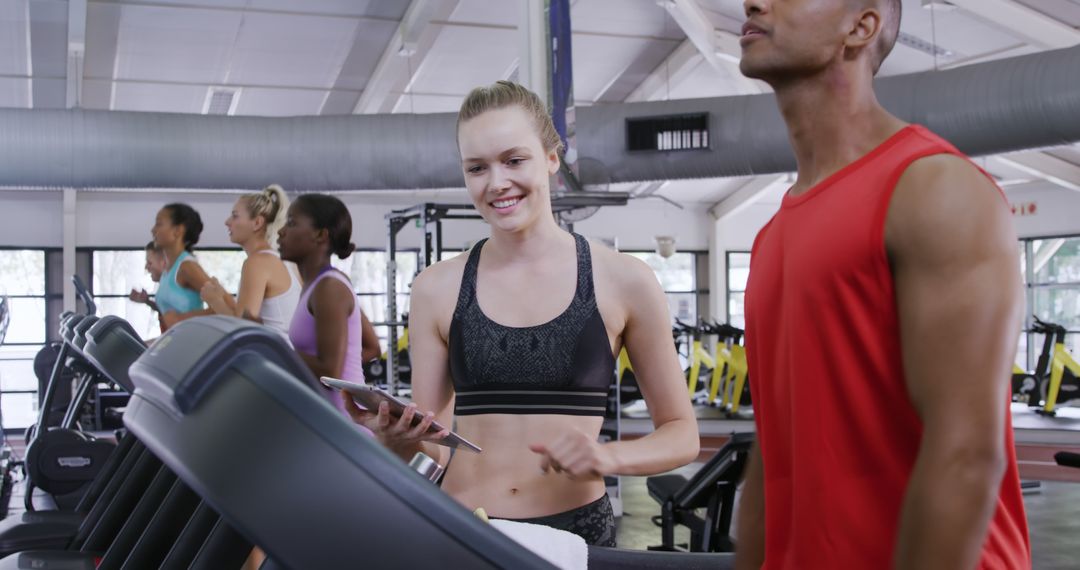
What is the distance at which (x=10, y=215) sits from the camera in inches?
452

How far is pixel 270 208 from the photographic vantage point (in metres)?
3.38

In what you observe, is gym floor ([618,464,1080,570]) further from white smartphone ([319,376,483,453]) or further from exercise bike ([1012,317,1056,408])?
white smartphone ([319,376,483,453])

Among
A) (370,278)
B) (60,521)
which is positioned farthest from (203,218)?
(60,521)

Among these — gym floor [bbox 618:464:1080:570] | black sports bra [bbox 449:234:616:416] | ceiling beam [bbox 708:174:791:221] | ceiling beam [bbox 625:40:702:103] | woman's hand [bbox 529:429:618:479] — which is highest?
ceiling beam [bbox 625:40:702:103]

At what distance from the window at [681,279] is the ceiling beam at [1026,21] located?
8568mm

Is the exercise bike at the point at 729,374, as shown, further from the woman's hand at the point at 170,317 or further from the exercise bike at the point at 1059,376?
the woman's hand at the point at 170,317

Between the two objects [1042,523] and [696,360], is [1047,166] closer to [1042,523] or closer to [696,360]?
[696,360]

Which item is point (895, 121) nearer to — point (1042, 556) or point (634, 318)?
point (634, 318)

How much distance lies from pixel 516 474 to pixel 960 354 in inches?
33.9

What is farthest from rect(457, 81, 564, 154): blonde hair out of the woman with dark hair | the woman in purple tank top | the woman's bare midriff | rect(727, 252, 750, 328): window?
rect(727, 252, 750, 328): window

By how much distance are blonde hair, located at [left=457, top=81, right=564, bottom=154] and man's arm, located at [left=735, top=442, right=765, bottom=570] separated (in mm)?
674

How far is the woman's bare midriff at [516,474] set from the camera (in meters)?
1.49

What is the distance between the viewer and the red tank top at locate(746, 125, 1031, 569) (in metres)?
0.82

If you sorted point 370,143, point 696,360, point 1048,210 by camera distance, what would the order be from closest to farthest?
point 370,143
point 696,360
point 1048,210
